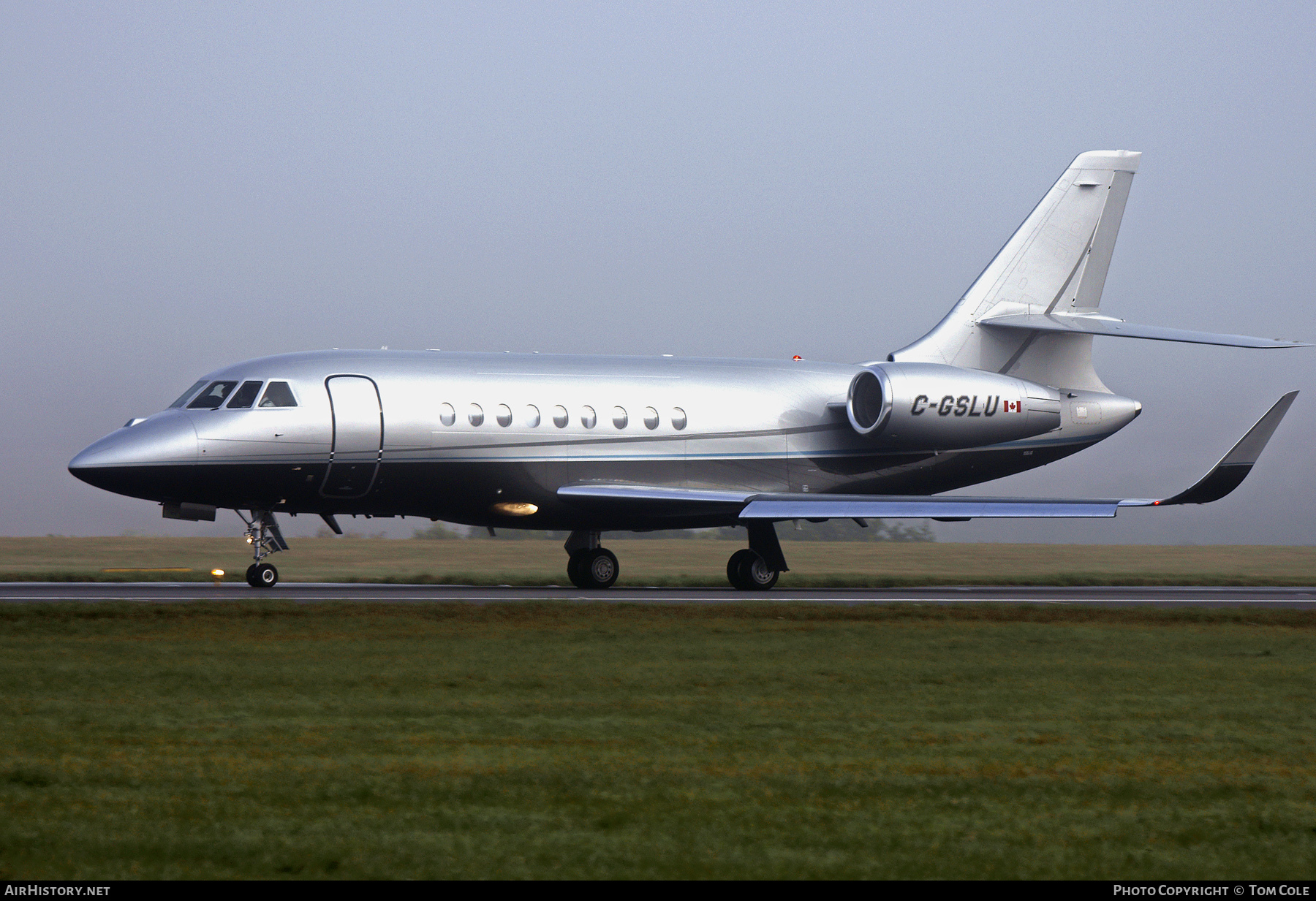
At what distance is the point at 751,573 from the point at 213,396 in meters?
10.9

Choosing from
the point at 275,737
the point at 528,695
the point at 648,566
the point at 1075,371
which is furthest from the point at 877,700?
the point at 1075,371

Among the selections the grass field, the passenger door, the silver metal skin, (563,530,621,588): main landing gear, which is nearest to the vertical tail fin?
the silver metal skin

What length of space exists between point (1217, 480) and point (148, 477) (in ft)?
61.8

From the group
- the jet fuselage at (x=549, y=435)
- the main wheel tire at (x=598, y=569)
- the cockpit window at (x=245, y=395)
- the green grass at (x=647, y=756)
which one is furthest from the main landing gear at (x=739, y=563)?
the green grass at (x=647, y=756)

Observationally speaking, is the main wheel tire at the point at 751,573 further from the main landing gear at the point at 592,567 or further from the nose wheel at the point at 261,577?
the nose wheel at the point at 261,577

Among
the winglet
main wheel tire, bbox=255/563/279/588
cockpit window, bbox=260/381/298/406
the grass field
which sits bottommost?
the grass field

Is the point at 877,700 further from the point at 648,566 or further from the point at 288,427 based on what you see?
the point at 648,566

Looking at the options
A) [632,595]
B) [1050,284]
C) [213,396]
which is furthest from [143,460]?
[1050,284]

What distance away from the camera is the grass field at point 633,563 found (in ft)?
100

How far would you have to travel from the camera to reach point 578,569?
29.3 meters

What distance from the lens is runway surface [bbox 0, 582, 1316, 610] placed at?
2269cm

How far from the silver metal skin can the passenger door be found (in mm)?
37

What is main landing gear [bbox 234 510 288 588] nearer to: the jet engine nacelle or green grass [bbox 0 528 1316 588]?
green grass [bbox 0 528 1316 588]
